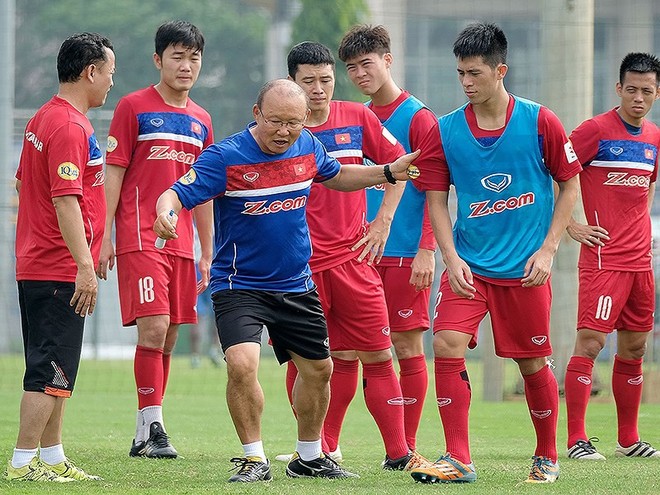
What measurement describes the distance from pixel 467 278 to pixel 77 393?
9.03 metres

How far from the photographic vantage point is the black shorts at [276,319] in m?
6.66

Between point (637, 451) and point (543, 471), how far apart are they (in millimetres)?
2044

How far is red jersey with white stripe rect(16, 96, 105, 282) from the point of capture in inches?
261

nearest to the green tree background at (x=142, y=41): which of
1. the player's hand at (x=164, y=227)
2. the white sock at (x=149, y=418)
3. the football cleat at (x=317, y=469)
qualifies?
the white sock at (x=149, y=418)

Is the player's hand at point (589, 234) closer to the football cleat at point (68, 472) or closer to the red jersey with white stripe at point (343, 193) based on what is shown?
the red jersey with white stripe at point (343, 193)

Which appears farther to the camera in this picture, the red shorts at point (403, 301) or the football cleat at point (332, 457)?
the red shorts at point (403, 301)

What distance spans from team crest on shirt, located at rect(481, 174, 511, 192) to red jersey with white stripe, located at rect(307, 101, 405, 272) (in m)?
0.98

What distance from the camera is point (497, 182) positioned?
6758mm

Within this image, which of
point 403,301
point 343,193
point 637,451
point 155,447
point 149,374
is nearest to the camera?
point 343,193

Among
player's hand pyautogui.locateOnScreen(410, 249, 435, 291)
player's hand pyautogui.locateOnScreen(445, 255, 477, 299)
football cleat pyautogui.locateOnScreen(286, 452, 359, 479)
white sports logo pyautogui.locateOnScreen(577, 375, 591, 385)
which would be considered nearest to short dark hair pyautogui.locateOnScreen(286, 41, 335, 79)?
player's hand pyautogui.locateOnScreen(410, 249, 435, 291)

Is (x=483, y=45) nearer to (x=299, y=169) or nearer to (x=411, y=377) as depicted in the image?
(x=299, y=169)

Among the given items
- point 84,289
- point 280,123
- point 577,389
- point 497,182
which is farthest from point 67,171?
point 577,389

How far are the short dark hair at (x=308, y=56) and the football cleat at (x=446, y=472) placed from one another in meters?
2.34

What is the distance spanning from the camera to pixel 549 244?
6.71 m
